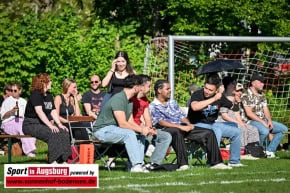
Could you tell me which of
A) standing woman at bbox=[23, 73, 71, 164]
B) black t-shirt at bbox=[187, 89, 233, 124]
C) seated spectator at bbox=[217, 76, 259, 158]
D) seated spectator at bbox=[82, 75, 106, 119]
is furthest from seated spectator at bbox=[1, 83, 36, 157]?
black t-shirt at bbox=[187, 89, 233, 124]

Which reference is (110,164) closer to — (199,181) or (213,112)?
(213,112)

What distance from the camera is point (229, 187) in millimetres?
12188

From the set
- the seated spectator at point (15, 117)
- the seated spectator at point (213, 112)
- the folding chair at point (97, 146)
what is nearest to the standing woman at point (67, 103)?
the folding chair at point (97, 146)

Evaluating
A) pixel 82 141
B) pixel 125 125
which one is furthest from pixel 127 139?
pixel 82 141

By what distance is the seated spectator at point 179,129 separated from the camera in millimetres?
14633

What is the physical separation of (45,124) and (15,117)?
3.22 m

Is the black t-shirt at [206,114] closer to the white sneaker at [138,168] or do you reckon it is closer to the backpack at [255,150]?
the white sneaker at [138,168]

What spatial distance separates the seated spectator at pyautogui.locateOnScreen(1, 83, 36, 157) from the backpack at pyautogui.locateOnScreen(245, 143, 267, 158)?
3954mm

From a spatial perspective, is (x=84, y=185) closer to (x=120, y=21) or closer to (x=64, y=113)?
(x=64, y=113)

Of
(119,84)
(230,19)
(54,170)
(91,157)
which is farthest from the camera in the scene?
(230,19)

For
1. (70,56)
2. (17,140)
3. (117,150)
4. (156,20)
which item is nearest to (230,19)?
(156,20)

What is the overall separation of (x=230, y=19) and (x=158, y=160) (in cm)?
1645

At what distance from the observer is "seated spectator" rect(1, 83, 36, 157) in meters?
18.4

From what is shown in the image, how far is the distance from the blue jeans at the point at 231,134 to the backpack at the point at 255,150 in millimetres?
1800
